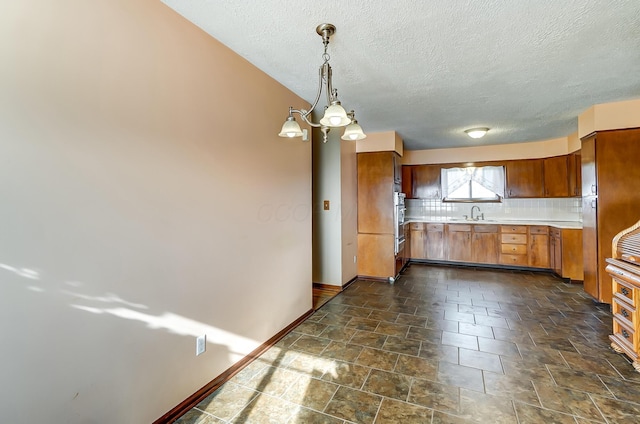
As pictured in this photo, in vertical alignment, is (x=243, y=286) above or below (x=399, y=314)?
above

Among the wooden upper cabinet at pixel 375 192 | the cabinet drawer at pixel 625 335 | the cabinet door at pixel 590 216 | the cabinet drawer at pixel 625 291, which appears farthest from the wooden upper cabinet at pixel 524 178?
the cabinet drawer at pixel 625 335

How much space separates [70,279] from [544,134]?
607 centimetres

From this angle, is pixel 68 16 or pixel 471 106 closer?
pixel 68 16

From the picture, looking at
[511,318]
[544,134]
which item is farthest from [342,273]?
[544,134]

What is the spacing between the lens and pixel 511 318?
315 centimetres

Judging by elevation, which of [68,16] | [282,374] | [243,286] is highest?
[68,16]

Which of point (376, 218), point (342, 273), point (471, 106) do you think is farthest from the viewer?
point (376, 218)

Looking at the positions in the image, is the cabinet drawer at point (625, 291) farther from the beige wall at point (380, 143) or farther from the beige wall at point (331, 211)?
the beige wall at point (380, 143)

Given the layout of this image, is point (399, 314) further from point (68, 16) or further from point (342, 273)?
point (68, 16)

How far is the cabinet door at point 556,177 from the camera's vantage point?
16.5ft

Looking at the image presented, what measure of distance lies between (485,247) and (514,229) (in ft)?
1.86

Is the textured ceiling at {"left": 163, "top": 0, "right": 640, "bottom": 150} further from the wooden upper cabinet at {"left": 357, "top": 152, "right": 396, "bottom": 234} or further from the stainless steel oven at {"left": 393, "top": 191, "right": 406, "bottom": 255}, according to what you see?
the stainless steel oven at {"left": 393, "top": 191, "right": 406, "bottom": 255}

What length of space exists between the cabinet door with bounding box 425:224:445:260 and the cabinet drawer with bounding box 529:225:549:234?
144 cm

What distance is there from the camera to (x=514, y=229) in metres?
5.23
